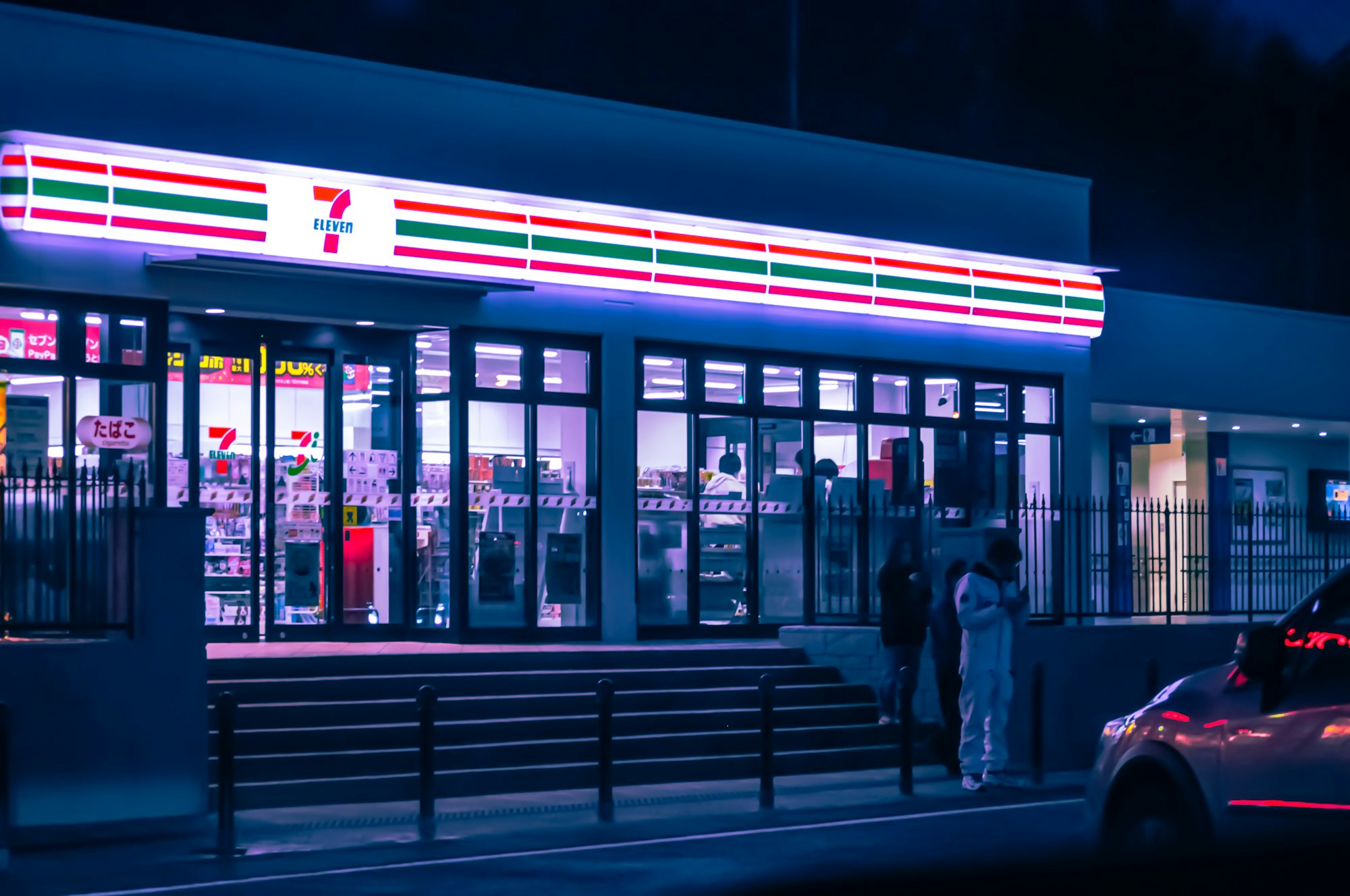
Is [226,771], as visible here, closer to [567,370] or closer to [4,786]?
[4,786]

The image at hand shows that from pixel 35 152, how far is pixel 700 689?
7846mm

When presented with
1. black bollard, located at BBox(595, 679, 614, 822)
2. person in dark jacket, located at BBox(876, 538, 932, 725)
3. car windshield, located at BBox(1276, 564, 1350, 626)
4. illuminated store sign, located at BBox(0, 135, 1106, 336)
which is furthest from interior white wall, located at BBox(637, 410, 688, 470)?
car windshield, located at BBox(1276, 564, 1350, 626)

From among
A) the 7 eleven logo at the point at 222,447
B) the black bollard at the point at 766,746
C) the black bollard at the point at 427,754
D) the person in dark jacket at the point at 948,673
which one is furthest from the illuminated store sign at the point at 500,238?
the black bollard at the point at 766,746

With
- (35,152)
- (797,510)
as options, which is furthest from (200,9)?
(797,510)

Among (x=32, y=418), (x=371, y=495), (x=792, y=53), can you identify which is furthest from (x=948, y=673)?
(x=792, y=53)

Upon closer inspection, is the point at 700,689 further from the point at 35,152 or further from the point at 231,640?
the point at 35,152

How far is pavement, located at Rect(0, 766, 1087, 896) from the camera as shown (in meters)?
9.89

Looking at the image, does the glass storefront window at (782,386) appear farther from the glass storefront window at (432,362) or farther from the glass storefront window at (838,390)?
the glass storefront window at (432,362)

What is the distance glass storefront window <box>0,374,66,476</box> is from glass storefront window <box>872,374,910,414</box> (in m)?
9.73

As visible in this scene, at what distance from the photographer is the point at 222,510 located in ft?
57.2

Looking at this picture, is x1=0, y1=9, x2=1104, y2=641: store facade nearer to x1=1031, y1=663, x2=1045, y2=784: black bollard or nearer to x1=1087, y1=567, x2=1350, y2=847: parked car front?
x1=1031, y1=663, x2=1045, y2=784: black bollard

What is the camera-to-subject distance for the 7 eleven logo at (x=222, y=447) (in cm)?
1727

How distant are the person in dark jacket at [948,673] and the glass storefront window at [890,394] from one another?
6.37 metres

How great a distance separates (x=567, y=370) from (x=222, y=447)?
3790 mm
